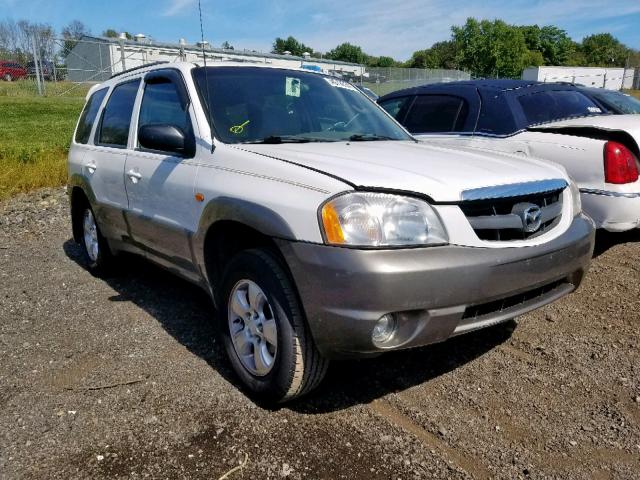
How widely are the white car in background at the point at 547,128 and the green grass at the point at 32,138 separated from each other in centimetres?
637

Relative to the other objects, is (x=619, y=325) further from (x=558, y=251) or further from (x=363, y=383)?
(x=363, y=383)

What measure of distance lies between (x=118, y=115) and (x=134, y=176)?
2.82 ft

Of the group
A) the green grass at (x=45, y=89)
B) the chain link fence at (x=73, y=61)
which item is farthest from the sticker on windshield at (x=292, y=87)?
the green grass at (x=45, y=89)

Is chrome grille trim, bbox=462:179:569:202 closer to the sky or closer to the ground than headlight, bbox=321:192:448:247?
closer to the sky

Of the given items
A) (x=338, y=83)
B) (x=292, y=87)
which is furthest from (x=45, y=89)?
(x=292, y=87)

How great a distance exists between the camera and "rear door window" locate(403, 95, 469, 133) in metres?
5.67

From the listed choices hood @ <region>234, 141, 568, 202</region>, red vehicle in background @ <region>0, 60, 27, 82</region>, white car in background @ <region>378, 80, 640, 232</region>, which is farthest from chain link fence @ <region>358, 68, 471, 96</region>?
hood @ <region>234, 141, 568, 202</region>

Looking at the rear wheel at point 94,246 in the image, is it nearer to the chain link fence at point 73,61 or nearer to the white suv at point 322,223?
the white suv at point 322,223

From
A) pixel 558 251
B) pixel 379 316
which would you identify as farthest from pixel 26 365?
pixel 558 251

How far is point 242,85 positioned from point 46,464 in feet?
7.79

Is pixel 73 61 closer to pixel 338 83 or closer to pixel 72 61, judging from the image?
pixel 72 61

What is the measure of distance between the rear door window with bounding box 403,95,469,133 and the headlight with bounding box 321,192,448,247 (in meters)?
3.47

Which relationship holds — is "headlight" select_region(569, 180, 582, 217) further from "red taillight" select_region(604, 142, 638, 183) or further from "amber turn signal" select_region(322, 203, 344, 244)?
"amber turn signal" select_region(322, 203, 344, 244)

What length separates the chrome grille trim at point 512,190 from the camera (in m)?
2.50
